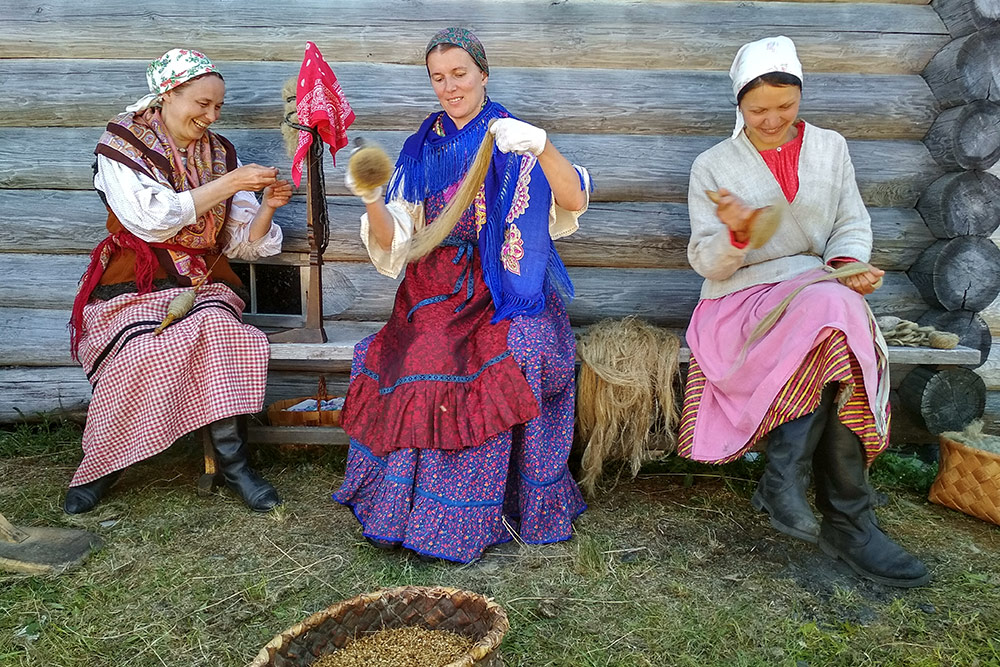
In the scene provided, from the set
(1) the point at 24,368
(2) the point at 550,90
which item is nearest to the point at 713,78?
→ (2) the point at 550,90

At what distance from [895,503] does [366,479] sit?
7.35 ft

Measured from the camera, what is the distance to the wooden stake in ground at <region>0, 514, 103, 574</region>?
9.34 ft

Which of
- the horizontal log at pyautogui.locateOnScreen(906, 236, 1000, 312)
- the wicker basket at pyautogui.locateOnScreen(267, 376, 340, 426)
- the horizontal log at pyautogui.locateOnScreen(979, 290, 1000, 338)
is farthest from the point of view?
the horizontal log at pyautogui.locateOnScreen(979, 290, 1000, 338)

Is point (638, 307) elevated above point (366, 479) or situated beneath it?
elevated above

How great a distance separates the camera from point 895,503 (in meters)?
3.55

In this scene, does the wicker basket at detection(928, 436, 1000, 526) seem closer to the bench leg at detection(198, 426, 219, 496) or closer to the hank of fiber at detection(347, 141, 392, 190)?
the hank of fiber at detection(347, 141, 392, 190)

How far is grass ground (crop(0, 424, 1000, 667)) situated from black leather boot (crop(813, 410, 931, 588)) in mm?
63

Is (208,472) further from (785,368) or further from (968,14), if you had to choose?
(968,14)

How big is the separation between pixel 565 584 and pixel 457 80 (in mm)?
1854

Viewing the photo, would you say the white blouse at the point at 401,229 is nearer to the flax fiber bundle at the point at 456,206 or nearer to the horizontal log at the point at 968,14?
the flax fiber bundle at the point at 456,206

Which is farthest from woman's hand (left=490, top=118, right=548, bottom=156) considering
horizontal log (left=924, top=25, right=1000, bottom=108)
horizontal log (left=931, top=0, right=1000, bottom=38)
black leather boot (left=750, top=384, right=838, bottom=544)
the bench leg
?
horizontal log (left=931, top=0, right=1000, bottom=38)

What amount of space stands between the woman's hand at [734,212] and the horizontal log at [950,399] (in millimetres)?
1558

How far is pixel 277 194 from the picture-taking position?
11.5 ft

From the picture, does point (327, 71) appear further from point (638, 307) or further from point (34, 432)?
point (34, 432)
